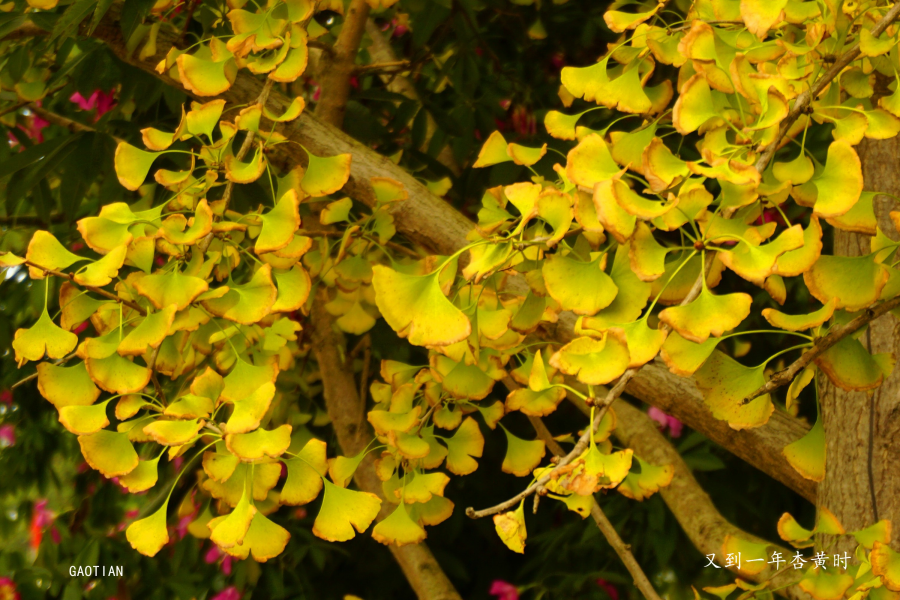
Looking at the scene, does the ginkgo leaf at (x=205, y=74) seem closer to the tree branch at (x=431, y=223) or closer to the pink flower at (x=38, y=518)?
the tree branch at (x=431, y=223)

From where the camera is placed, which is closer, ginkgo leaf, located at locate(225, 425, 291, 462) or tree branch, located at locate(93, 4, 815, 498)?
ginkgo leaf, located at locate(225, 425, 291, 462)

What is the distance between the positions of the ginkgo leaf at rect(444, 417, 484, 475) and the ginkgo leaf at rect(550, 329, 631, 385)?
0.34 m

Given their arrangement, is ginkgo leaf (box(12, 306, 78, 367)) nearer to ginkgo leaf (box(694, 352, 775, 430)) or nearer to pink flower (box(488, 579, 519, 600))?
ginkgo leaf (box(694, 352, 775, 430))

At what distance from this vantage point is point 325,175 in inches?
26.1

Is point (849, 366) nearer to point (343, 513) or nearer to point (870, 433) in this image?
point (870, 433)

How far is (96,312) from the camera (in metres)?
0.63

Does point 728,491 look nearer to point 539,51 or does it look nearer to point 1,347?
point 539,51

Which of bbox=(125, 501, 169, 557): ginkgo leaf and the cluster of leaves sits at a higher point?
the cluster of leaves

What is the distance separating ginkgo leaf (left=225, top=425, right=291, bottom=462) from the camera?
481mm

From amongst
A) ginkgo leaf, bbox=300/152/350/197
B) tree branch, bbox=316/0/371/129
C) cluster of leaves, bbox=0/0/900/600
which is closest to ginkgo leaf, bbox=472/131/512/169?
cluster of leaves, bbox=0/0/900/600

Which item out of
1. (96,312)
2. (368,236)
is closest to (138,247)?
(96,312)

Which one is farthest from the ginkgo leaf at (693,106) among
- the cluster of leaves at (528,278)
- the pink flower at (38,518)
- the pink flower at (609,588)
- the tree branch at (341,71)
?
the pink flower at (38,518)

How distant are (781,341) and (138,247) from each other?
98 centimetres

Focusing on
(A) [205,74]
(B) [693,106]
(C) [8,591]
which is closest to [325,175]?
(A) [205,74]
